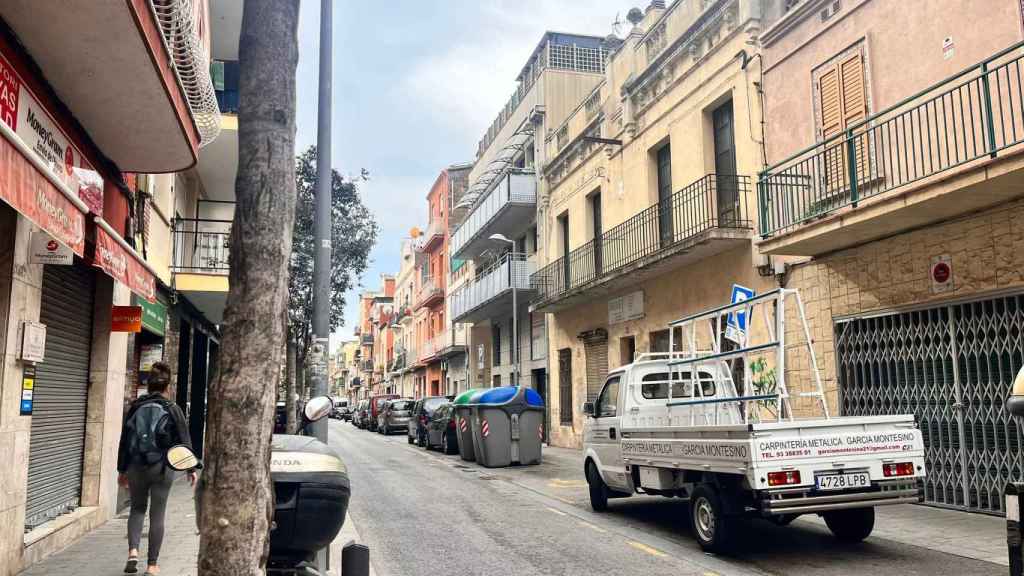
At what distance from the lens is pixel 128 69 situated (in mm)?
7281

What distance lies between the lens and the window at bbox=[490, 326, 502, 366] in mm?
33938

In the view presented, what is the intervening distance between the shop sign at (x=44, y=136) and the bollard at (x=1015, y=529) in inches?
272

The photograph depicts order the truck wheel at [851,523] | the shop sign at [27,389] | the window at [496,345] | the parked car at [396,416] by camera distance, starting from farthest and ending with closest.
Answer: the parked car at [396,416]
the window at [496,345]
the truck wheel at [851,523]
the shop sign at [27,389]

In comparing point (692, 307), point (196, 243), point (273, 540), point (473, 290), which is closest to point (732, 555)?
point (273, 540)

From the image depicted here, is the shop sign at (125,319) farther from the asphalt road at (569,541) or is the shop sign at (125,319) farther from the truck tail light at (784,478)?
the truck tail light at (784,478)

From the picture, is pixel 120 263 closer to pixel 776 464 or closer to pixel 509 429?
pixel 776 464

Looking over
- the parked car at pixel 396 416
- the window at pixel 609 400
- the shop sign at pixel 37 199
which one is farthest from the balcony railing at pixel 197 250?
the parked car at pixel 396 416

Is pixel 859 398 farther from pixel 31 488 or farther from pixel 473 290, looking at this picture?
pixel 473 290

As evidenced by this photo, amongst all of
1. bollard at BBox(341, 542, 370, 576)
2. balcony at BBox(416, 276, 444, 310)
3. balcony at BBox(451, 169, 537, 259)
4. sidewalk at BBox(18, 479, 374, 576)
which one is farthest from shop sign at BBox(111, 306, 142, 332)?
balcony at BBox(416, 276, 444, 310)

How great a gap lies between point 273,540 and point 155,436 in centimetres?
269

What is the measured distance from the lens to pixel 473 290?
3256 centimetres

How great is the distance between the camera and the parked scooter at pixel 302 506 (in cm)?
451

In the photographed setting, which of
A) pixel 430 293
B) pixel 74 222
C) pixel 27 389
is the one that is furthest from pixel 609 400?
pixel 430 293

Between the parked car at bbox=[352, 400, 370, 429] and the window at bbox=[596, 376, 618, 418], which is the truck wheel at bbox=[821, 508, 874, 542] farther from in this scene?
the parked car at bbox=[352, 400, 370, 429]
